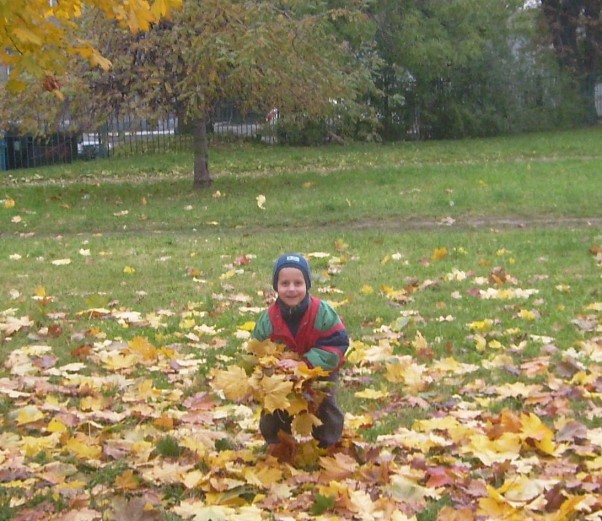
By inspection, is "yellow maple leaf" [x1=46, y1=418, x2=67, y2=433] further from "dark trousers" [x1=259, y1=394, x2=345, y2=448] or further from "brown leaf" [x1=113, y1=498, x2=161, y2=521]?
"brown leaf" [x1=113, y1=498, x2=161, y2=521]

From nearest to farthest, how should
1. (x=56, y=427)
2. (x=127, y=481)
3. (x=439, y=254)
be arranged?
(x=127, y=481), (x=56, y=427), (x=439, y=254)

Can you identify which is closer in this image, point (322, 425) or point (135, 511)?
point (135, 511)

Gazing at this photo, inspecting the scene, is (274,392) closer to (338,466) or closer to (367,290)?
(338,466)

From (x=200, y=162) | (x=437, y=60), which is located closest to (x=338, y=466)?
(x=200, y=162)

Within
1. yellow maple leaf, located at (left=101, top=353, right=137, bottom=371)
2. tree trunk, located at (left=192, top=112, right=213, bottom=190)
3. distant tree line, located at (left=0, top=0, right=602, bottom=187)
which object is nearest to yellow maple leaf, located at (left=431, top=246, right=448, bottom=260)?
distant tree line, located at (left=0, top=0, right=602, bottom=187)

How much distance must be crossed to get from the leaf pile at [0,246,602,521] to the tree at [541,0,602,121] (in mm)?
25884

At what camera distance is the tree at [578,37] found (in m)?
32.0

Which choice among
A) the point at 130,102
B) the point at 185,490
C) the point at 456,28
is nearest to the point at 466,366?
the point at 185,490

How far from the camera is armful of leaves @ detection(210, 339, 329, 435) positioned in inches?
179

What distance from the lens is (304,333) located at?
4.99 meters

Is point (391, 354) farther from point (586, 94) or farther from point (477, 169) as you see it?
point (586, 94)

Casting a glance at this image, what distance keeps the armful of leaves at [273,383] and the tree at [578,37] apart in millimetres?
28590

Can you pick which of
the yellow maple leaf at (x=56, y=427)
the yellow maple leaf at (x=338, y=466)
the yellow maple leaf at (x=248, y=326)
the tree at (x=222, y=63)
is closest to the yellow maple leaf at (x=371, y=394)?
the yellow maple leaf at (x=338, y=466)

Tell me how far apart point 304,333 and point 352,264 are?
18.1ft
